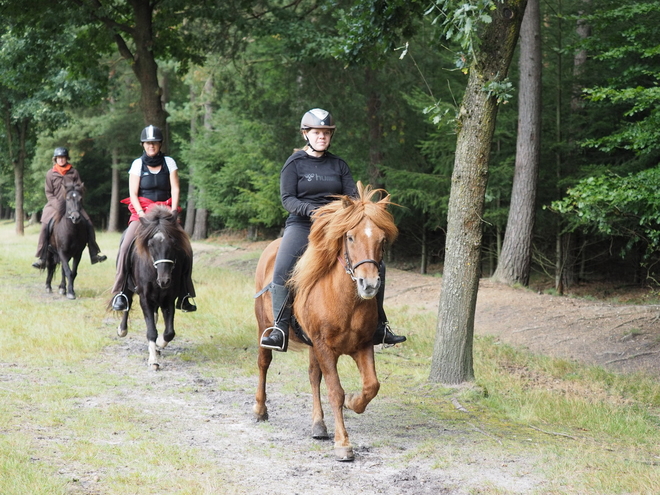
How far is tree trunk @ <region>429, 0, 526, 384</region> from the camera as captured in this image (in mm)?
7562

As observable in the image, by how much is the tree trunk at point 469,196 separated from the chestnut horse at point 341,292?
7.42ft

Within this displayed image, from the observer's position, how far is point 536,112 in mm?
15188

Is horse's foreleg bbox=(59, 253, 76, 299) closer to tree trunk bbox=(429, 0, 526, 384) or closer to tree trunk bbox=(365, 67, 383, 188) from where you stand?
tree trunk bbox=(365, 67, 383, 188)

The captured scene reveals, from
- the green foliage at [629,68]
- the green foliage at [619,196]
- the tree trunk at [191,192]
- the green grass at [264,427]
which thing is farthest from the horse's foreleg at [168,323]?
the tree trunk at [191,192]

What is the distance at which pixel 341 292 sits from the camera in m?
5.59

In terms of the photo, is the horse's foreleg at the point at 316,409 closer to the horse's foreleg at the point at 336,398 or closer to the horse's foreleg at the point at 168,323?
the horse's foreleg at the point at 336,398

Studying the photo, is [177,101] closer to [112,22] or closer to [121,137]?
[121,137]

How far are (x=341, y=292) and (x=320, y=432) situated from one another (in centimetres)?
130

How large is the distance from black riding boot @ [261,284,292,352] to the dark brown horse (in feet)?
30.4

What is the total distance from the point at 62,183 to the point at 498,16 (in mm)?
10087

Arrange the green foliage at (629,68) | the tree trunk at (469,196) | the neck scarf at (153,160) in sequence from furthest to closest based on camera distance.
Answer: the green foliage at (629,68)
the neck scarf at (153,160)
the tree trunk at (469,196)

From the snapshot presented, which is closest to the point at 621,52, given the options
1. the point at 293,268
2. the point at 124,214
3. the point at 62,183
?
the point at 293,268

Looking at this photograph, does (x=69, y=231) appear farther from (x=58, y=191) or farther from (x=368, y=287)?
(x=368, y=287)

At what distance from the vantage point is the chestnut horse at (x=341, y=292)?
5.36 m
